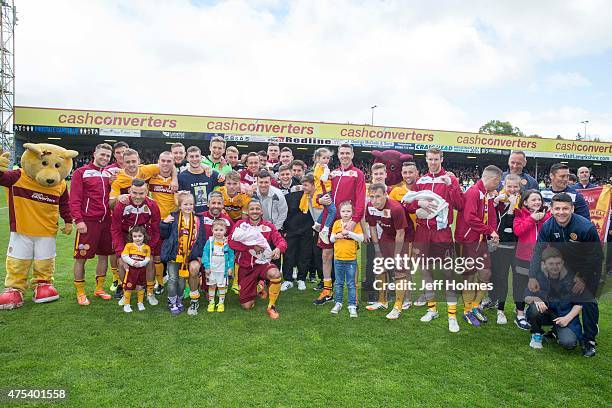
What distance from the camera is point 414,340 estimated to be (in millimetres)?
4176

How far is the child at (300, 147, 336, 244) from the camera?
5211mm

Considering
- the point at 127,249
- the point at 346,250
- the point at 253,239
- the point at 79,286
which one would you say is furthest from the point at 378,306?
the point at 79,286

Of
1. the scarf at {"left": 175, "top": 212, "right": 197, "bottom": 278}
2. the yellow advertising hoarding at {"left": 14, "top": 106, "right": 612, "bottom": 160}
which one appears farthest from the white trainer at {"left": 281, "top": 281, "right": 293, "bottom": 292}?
the yellow advertising hoarding at {"left": 14, "top": 106, "right": 612, "bottom": 160}

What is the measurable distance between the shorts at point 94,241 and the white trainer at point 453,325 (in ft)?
14.3

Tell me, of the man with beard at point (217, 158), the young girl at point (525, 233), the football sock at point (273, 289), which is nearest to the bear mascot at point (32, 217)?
the man with beard at point (217, 158)

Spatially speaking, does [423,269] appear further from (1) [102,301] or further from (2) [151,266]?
(1) [102,301]

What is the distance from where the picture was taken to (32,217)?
497 cm

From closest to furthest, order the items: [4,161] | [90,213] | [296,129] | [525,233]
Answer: [525,233] → [4,161] → [90,213] → [296,129]

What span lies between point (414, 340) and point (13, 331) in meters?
4.18

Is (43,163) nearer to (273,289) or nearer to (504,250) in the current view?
(273,289)

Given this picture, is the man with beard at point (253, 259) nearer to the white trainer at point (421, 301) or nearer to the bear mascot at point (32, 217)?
the white trainer at point (421, 301)

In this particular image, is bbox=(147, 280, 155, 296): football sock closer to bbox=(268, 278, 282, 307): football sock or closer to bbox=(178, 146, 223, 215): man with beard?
bbox=(178, 146, 223, 215): man with beard

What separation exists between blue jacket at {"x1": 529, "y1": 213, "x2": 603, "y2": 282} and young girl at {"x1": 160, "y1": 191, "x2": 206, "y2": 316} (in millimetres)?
3847

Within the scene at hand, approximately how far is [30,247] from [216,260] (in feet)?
7.76
